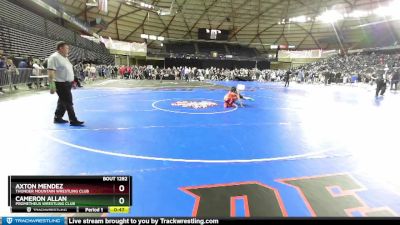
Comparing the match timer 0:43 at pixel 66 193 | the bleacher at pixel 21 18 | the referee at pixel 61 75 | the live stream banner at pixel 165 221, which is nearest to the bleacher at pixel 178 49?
the bleacher at pixel 21 18

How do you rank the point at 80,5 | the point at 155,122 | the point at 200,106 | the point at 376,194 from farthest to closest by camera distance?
1. the point at 80,5
2. the point at 200,106
3. the point at 155,122
4. the point at 376,194

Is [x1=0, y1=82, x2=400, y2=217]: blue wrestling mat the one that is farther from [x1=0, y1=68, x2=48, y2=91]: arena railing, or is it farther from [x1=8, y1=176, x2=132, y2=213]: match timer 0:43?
[x1=0, y1=68, x2=48, y2=91]: arena railing

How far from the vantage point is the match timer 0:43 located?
2.10 meters

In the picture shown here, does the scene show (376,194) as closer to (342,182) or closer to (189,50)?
(342,182)

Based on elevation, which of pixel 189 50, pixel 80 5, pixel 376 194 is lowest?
pixel 376 194

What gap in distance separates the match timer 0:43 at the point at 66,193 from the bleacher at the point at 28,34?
17589mm

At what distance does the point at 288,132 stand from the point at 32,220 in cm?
494

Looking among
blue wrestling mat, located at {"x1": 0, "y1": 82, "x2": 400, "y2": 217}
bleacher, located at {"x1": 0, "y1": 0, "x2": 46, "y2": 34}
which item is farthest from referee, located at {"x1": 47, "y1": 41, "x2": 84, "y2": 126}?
bleacher, located at {"x1": 0, "y1": 0, "x2": 46, "y2": 34}

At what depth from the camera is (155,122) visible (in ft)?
21.6

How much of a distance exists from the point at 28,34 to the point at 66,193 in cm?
2173

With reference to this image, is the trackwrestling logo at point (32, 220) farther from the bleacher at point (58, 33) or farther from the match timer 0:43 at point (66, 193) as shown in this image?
the bleacher at point (58, 33)

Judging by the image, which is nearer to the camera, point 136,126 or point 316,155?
point 316,155

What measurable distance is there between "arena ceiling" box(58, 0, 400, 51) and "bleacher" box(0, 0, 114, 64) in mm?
7434

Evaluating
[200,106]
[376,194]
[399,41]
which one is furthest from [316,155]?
[399,41]
